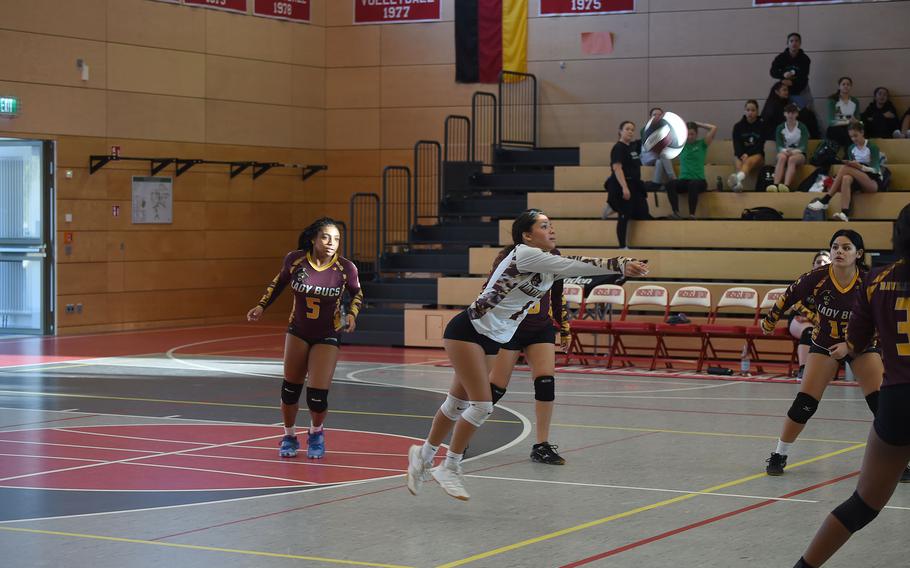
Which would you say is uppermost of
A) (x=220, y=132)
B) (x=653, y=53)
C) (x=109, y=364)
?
(x=653, y=53)

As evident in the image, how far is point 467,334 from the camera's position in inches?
300

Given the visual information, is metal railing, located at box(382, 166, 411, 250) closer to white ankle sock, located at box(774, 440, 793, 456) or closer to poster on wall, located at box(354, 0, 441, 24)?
poster on wall, located at box(354, 0, 441, 24)

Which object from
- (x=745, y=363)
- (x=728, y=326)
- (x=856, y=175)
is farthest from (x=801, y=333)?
(x=856, y=175)

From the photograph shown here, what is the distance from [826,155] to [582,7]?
621 centimetres

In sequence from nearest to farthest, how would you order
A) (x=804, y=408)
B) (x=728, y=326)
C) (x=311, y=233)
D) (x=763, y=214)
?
1. (x=804, y=408)
2. (x=311, y=233)
3. (x=728, y=326)
4. (x=763, y=214)

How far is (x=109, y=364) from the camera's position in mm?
16312

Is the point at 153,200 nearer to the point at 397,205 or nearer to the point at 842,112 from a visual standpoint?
the point at 397,205

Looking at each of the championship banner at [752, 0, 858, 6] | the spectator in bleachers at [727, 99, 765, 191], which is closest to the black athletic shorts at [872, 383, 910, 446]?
the spectator in bleachers at [727, 99, 765, 191]

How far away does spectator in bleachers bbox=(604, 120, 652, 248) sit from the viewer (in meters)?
18.2

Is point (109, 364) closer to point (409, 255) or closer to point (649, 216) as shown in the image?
point (409, 255)

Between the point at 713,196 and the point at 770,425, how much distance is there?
8676mm

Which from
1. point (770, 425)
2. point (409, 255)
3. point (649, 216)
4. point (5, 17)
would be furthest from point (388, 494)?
point (5, 17)

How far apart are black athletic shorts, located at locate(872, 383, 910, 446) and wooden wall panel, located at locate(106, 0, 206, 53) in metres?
18.4

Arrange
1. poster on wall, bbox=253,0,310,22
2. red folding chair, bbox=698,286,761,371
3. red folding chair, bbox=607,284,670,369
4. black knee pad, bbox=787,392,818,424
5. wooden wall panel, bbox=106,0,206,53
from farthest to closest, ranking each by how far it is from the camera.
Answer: poster on wall, bbox=253,0,310,22 → wooden wall panel, bbox=106,0,206,53 → red folding chair, bbox=607,284,670,369 → red folding chair, bbox=698,286,761,371 → black knee pad, bbox=787,392,818,424
